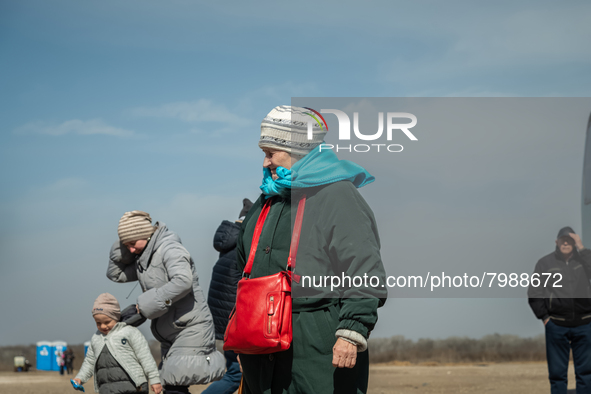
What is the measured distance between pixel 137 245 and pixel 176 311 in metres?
0.61

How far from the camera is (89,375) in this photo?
19.1 feet

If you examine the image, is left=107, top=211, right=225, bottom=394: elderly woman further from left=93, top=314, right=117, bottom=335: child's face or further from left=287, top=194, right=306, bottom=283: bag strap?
left=287, top=194, right=306, bottom=283: bag strap

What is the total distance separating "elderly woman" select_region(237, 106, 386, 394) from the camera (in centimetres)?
283

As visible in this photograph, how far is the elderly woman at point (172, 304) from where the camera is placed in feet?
16.7

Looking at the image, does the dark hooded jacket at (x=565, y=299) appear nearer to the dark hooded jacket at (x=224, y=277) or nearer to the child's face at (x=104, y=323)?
the dark hooded jacket at (x=224, y=277)

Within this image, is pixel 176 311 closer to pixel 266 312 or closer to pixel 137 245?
pixel 137 245

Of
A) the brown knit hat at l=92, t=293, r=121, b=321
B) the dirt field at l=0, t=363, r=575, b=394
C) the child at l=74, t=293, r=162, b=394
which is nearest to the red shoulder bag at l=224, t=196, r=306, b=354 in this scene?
the child at l=74, t=293, r=162, b=394

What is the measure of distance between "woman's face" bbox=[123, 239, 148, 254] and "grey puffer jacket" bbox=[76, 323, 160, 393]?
759 mm

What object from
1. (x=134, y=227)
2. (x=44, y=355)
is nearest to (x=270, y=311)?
(x=134, y=227)

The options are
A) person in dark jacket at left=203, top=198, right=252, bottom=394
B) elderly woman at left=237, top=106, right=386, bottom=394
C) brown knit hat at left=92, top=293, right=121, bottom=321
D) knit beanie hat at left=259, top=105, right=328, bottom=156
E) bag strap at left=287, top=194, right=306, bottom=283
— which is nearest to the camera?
elderly woman at left=237, top=106, right=386, bottom=394

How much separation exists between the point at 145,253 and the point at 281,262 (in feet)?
8.32

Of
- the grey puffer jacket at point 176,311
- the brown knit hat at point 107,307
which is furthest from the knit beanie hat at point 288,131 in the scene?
the brown knit hat at point 107,307

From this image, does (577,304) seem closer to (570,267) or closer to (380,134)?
(570,267)

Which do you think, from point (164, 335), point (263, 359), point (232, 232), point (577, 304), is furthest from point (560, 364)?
point (263, 359)
